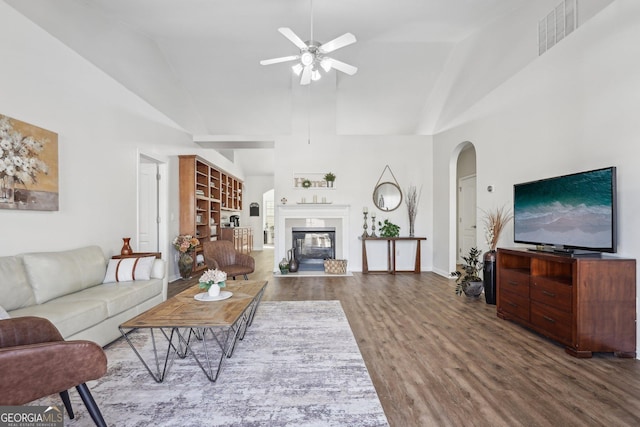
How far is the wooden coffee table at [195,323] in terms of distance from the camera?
1998 mm

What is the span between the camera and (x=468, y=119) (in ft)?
16.4

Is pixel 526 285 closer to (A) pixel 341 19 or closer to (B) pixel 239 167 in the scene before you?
(A) pixel 341 19

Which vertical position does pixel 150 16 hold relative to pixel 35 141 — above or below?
above

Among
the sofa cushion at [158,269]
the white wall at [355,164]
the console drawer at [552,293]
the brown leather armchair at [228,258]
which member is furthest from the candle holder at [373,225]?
the sofa cushion at [158,269]

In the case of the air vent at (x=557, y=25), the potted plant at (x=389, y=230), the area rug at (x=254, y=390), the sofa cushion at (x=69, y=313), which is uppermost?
the air vent at (x=557, y=25)

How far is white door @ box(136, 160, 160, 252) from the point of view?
205 inches

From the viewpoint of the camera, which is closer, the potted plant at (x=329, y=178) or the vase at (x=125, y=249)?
the vase at (x=125, y=249)

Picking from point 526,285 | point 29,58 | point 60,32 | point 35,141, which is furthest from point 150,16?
point 526,285

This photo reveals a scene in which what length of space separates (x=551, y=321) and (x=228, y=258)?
417cm

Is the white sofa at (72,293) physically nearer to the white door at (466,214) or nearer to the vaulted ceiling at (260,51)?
the vaulted ceiling at (260,51)

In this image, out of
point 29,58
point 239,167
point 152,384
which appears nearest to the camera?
point 152,384

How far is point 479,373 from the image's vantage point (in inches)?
85.4

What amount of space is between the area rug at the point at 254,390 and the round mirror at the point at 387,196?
3804mm

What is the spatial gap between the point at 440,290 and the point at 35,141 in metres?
5.18
